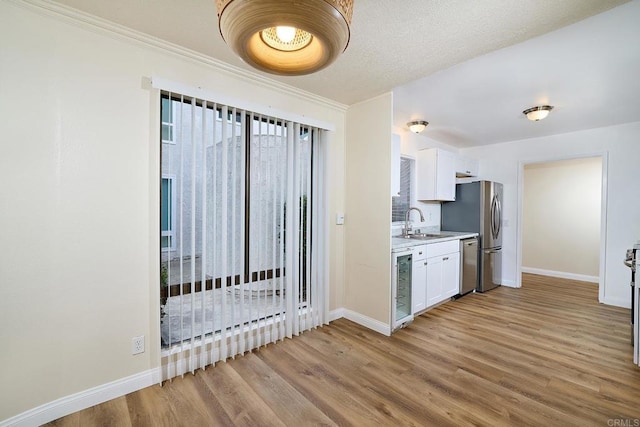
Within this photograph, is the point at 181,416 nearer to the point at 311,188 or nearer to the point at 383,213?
the point at 311,188

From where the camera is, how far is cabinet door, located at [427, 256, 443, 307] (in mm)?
3396

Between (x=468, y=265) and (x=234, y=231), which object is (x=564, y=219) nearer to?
(x=468, y=265)

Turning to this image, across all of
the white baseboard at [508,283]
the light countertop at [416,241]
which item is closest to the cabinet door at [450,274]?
the light countertop at [416,241]

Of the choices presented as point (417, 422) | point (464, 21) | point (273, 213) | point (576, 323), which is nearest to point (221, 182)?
point (273, 213)

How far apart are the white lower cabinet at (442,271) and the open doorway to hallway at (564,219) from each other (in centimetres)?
269

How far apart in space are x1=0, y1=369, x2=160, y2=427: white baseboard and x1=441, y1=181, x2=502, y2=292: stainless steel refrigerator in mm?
4535

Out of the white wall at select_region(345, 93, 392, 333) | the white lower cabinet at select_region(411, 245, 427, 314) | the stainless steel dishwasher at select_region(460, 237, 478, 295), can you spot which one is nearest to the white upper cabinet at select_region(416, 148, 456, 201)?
the stainless steel dishwasher at select_region(460, 237, 478, 295)

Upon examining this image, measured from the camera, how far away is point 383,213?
2.86m

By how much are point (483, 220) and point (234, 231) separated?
12.8 feet

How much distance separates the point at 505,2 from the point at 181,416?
3094mm

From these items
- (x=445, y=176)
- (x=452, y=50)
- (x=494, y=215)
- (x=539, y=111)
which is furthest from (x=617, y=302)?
(x=452, y=50)

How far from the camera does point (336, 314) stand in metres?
3.18

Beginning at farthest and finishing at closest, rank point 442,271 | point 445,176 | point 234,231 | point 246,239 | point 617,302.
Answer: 1. point 445,176
2. point 617,302
3. point 442,271
4. point 246,239
5. point 234,231

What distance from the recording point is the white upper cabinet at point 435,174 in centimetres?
424
